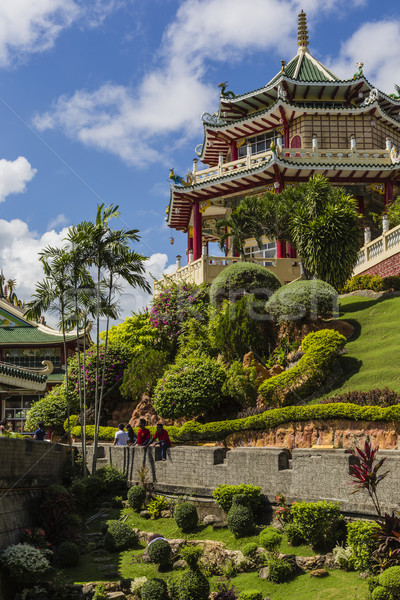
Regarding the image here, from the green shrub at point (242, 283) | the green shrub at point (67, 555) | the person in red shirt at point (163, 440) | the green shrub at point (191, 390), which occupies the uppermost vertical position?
the green shrub at point (242, 283)

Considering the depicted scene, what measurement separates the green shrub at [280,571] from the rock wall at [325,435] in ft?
13.1

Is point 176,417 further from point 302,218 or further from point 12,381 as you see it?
point 302,218

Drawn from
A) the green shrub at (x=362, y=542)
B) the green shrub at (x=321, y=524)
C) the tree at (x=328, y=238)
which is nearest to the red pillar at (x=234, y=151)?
the tree at (x=328, y=238)

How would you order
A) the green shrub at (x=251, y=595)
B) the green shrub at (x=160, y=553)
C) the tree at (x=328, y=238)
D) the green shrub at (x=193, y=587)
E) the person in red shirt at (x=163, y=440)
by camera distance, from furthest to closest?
the tree at (x=328, y=238)
the person in red shirt at (x=163, y=440)
the green shrub at (x=160, y=553)
the green shrub at (x=193, y=587)
the green shrub at (x=251, y=595)

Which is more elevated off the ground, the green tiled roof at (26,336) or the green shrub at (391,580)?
the green tiled roof at (26,336)

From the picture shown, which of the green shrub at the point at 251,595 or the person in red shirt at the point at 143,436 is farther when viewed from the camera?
the person in red shirt at the point at 143,436

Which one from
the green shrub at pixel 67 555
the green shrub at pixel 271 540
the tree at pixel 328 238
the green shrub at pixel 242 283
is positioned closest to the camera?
the green shrub at pixel 271 540

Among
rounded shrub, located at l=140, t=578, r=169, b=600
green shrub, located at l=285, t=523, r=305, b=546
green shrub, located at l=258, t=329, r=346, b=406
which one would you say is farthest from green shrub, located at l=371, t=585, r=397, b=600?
green shrub, located at l=258, t=329, r=346, b=406

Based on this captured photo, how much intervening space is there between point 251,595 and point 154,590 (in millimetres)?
2098

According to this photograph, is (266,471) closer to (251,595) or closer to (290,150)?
(251,595)

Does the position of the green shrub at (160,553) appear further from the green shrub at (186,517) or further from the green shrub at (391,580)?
the green shrub at (391,580)

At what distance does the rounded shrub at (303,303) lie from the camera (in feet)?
77.9

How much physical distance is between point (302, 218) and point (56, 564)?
56.8 ft

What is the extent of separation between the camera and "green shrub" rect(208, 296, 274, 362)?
2394 centimetres
